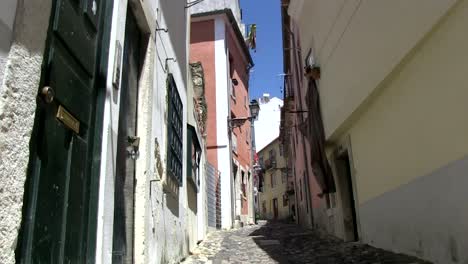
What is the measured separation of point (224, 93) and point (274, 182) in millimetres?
28828

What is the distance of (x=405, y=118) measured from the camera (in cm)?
565

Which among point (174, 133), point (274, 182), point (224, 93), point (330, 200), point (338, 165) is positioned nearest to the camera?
point (174, 133)

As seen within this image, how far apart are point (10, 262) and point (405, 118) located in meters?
4.90

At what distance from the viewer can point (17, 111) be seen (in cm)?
201

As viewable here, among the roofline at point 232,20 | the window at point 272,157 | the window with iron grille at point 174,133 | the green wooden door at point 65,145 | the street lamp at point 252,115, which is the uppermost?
the roofline at point 232,20

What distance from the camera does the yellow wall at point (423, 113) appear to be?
4.23m

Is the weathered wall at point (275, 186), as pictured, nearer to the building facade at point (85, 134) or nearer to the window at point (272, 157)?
the window at point (272, 157)

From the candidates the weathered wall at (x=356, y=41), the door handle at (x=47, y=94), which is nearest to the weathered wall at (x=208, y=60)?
the weathered wall at (x=356, y=41)

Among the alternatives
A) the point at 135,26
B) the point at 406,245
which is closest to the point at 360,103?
the point at 406,245

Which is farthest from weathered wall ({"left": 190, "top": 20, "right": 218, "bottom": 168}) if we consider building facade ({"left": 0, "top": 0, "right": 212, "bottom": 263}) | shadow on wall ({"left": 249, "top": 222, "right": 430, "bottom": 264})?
building facade ({"left": 0, "top": 0, "right": 212, "bottom": 263})

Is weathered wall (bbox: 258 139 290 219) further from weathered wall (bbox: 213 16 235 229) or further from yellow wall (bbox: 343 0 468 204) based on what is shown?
yellow wall (bbox: 343 0 468 204)

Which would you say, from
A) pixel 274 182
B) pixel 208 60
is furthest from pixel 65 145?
pixel 274 182

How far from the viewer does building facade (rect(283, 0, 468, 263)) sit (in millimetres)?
4418

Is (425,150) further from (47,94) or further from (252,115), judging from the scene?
(252,115)
